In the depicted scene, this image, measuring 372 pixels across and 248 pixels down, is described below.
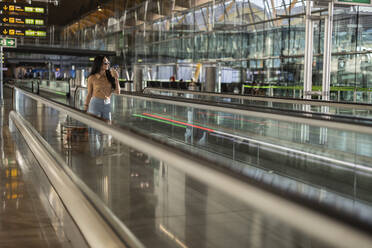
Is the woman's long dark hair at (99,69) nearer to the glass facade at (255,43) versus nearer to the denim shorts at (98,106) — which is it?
the denim shorts at (98,106)

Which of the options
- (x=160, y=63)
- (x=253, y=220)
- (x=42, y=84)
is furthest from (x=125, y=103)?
(x=42, y=84)

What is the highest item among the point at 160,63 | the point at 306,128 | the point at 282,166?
the point at 160,63

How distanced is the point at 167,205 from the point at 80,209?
1.62m

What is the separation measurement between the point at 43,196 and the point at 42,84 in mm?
37151

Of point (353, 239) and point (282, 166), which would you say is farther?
point (282, 166)

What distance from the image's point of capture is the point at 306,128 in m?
6.83

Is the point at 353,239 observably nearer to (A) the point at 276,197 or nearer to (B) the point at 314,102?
(A) the point at 276,197

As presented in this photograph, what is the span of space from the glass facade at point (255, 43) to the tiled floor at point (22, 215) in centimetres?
1153

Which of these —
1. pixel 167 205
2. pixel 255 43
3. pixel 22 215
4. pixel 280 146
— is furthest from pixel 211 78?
pixel 167 205

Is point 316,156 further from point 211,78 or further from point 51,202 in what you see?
point 211,78

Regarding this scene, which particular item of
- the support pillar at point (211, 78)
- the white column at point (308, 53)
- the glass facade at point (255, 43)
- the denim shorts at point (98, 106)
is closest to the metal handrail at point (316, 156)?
the denim shorts at point (98, 106)

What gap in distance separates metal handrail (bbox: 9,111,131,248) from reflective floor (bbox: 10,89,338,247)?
0.15m

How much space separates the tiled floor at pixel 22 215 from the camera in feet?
13.3

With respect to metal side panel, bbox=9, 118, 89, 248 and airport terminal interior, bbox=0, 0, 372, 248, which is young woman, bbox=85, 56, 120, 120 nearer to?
airport terminal interior, bbox=0, 0, 372, 248
